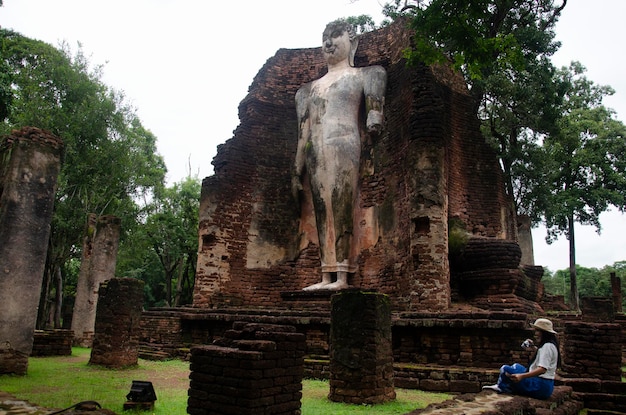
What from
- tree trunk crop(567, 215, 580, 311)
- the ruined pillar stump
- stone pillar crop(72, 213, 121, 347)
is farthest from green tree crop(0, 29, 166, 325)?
tree trunk crop(567, 215, 580, 311)

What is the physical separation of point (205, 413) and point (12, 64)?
19311 millimetres

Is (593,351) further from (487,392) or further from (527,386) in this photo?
(487,392)

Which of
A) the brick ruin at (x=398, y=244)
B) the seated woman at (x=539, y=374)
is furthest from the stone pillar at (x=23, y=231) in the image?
the seated woman at (x=539, y=374)

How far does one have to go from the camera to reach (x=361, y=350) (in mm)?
6266

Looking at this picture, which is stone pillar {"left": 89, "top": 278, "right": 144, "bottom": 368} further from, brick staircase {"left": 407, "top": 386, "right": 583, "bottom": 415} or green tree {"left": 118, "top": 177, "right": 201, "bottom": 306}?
green tree {"left": 118, "top": 177, "right": 201, "bottom": 306}

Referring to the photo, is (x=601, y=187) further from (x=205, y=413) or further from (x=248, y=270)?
(x=205, y=413)

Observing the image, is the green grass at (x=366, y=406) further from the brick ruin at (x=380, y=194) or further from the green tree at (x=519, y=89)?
the green tree at (x=519, y=89)

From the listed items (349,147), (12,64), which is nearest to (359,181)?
(349,147)

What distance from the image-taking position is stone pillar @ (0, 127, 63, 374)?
7426 millimetres

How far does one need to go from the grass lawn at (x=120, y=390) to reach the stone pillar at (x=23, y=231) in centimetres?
53

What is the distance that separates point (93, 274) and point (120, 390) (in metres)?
8.83

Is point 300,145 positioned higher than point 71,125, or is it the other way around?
point 71,125

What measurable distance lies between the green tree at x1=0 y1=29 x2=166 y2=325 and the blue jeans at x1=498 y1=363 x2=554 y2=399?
52.5 feet

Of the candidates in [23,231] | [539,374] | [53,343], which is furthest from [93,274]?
[539,374]
